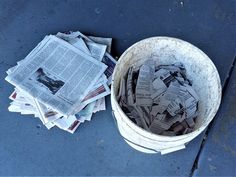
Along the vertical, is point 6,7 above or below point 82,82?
above

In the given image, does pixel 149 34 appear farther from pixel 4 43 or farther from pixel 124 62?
pixel 4 43

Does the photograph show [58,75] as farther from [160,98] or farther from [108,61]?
[160,98]

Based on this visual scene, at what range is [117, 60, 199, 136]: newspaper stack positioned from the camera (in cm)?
120

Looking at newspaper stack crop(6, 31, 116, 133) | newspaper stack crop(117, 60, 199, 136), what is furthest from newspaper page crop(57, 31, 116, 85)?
newspaper stack crop(117, 60, 199, 136)

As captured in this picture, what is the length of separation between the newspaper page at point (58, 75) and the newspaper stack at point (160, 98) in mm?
161

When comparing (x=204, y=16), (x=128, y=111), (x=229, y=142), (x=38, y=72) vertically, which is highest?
(x=204, y=16)

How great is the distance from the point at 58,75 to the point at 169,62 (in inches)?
17.5

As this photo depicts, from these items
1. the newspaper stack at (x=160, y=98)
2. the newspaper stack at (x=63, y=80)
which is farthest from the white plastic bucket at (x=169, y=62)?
the newspaper stack at (x=63, y=80)

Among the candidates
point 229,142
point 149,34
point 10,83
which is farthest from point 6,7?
point 229,142

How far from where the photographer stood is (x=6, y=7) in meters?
1.52

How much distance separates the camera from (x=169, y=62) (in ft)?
4.25

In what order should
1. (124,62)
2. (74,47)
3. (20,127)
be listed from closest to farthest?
1. (124,62)
2. (20,127)
3. (74,47)

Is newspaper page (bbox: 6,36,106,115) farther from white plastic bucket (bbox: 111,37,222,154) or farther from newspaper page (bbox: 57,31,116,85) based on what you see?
white plastic bucket (bbox: 111,37,222,154)

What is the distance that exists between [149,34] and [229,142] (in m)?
0.58
